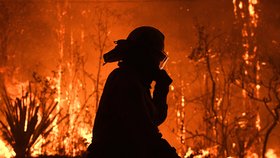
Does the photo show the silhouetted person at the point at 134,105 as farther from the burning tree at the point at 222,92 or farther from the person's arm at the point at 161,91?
the burning tree at the point at 222,92

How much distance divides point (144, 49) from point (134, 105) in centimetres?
28

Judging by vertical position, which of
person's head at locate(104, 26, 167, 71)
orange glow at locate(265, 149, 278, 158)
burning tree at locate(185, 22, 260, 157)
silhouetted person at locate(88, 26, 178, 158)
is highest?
burning tree at locate(185, 22, 260, 157)

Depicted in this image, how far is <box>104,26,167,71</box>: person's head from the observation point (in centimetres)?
212

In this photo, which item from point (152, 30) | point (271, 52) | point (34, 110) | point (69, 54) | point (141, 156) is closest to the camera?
point (141, 156)

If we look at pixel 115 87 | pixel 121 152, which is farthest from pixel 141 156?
pixel 115 87

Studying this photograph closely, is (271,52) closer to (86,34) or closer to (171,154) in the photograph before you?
(86,34)

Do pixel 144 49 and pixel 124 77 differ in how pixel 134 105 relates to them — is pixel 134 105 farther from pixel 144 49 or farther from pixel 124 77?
pixel 144 49

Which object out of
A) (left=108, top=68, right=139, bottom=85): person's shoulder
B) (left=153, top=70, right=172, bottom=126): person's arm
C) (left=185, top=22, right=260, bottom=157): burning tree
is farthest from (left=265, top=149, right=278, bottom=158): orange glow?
(left=108, top=68, right=139, bottom=85): person's shoulder

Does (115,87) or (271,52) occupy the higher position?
(271,52)

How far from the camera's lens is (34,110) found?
9.11 metres

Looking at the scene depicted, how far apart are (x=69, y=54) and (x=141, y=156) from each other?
27828mm

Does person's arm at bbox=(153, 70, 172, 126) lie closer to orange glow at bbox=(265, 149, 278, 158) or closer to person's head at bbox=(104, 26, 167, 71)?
person's head at bbox=(104, 26, 167, 71)

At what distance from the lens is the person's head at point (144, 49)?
212 cm

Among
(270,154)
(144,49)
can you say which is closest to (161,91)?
(144,49)
